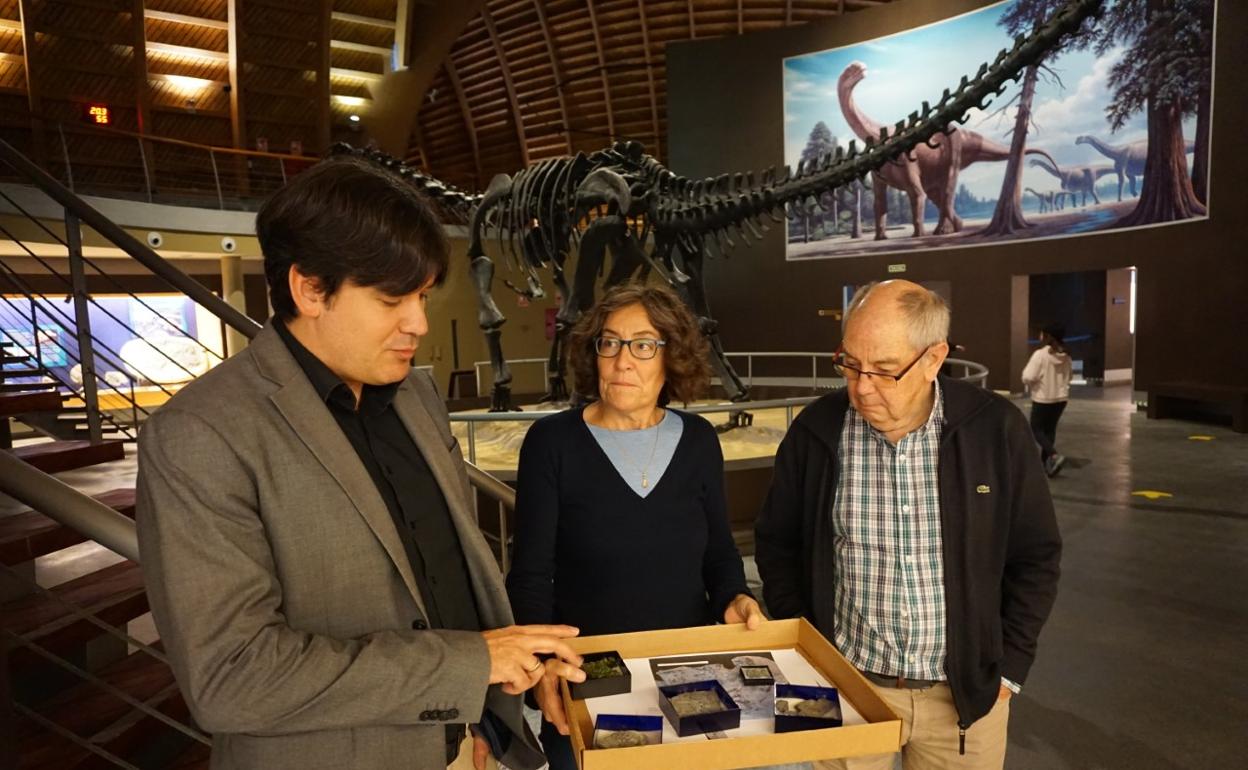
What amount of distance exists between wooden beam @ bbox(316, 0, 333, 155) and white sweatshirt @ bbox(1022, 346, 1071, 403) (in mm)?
14976

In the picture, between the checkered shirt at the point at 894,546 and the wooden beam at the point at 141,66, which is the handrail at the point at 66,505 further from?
the wooden beam at the point at 141,66

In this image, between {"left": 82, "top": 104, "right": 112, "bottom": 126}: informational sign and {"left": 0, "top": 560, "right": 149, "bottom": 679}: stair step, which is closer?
{"left": 0, "top": 560, "right": 149, "bottom": 679}: stair step

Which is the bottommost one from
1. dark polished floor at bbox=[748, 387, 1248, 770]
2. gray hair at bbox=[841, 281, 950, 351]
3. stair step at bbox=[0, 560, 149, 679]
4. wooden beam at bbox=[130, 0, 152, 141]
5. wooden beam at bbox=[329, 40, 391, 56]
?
dark polished floor at bbox=[748, 387, 1248, 770]

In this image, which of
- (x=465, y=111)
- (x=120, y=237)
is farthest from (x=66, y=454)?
(x=465, y=111)

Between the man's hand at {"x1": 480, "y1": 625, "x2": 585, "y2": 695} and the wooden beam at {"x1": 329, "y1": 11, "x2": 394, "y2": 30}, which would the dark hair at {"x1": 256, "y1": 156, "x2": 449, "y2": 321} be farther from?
the wooden beam at {"x1": 329, "y1": 11, "x2": 394, "y2": 30}

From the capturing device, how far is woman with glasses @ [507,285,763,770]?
1.74 m

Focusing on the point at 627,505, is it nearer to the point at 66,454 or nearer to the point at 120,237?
the point at 66,454

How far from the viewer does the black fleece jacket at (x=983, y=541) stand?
5.59 feet

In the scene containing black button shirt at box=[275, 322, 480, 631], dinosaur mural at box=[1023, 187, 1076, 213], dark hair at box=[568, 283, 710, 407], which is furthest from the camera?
dinosaur mural at box=[1023, 187, 1076, 213]

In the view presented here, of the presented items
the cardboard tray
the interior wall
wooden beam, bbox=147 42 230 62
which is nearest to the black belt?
the cardboard tray

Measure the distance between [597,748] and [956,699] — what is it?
1.02 m

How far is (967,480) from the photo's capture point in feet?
5.56

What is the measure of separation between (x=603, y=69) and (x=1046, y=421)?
46.7 feet

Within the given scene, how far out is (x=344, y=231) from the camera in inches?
42.9
